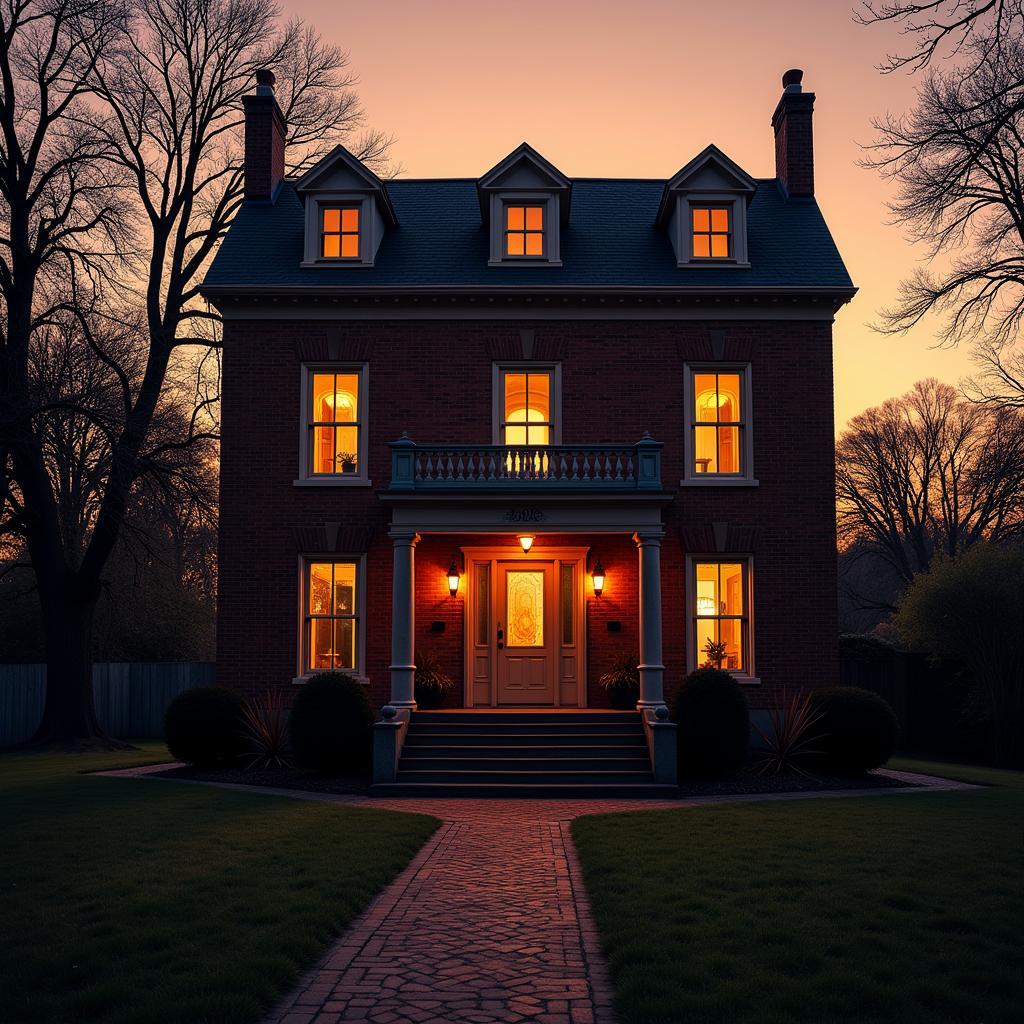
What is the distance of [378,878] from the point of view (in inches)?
357

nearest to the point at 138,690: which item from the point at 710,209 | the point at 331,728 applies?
the point at 331,728

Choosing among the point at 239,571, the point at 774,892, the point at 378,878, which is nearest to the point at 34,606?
the point at 239,571

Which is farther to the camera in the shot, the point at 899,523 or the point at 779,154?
the point at 899,523

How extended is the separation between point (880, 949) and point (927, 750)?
2003cm

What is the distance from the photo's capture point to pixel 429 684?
19.2 meters

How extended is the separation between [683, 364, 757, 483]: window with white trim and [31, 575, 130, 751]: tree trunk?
14386 mm

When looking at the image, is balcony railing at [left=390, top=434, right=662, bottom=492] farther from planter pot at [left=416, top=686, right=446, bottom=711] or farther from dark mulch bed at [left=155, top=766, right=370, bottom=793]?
dark mulch bed at [left=155, top=766, right=370, bottom=793]

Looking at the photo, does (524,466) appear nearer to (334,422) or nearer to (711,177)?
(334,422)

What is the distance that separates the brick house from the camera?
1947cm

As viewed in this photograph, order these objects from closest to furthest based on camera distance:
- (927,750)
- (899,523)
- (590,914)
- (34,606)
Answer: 1. (590,914)
2. (927,750)
3. (34,606)
4. (899,523)

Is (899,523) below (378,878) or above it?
above

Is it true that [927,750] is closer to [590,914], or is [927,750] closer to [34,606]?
[590,914]

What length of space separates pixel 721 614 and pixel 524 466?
185 inches

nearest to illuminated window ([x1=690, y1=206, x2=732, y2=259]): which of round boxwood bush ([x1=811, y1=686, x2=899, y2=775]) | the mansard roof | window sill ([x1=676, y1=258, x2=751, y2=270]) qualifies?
window sill ([x1=676, y1=258, x2=751, y2=270])
